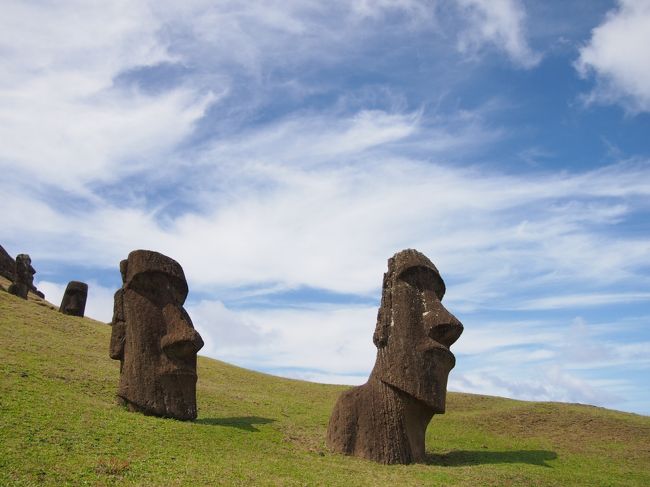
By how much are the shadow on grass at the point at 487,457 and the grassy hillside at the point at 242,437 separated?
0.17 feet

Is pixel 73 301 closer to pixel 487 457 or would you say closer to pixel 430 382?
pixel 487 457

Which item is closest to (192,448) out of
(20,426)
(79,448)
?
(79,448)

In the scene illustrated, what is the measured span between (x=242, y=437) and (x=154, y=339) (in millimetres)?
3786

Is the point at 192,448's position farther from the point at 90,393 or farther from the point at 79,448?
the point at 90,393

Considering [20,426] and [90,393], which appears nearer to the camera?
[20,426]

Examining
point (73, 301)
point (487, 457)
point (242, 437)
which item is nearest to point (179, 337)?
point (242, 437)

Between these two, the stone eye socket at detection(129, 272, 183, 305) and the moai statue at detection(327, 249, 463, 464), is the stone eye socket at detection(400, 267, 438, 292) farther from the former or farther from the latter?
the stone eye socket at detection(129, 272, 183, 305)

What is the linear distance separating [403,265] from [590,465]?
8617 mm

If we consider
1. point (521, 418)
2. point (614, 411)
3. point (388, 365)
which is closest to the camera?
point (388, 365)

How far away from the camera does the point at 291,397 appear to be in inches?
1187

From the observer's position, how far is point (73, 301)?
41.3 m

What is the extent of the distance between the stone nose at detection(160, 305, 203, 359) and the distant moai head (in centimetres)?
519

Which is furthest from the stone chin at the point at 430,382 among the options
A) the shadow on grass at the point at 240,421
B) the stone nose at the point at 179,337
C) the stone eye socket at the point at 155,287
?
the stone eye socket at the point at 155,287

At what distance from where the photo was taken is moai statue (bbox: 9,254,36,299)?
135 ft
